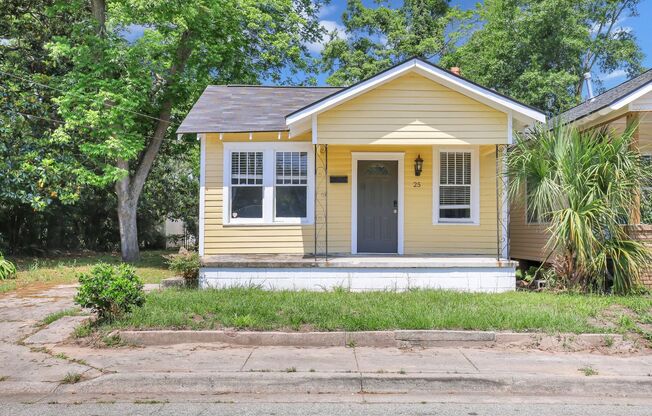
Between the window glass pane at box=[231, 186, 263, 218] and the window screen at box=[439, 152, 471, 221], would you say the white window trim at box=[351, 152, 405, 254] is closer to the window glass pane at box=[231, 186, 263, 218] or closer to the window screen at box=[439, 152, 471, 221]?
the window screen at box=[439, 152, 471, 221]

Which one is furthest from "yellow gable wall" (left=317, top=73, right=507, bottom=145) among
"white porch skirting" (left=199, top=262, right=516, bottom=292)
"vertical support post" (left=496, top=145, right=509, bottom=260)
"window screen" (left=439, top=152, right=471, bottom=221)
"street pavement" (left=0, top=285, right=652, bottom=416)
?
"street pavement" (left=0, top=285, right=652, bottom=416)

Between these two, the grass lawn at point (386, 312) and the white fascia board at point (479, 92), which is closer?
the grass lawn at point (386, 312)

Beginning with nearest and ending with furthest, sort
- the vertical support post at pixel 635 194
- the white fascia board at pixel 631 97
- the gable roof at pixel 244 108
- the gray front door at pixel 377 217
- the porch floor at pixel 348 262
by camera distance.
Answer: the white fascia board at pixel 631 97
the vertical support post at pixel 635 194
the porch floor at pixel 348 262
the gable roof at pixel 244 108
the gray front door at pixel 377 217

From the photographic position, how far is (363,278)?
982cm

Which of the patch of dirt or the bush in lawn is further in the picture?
the patch of dirt

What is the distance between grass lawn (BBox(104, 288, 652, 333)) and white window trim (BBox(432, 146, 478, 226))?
9.00 ft

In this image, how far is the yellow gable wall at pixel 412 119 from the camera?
1010 cm

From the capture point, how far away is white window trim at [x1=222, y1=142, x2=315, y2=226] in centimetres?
1117

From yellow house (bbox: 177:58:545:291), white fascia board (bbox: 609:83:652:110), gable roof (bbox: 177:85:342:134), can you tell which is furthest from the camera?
gable roof (bbox: 177:85:342:134)

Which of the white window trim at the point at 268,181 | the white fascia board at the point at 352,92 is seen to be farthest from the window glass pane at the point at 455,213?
the white fascia board at the point at 352,92

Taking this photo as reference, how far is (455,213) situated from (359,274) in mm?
3165

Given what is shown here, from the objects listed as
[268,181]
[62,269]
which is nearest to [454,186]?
[268,181]

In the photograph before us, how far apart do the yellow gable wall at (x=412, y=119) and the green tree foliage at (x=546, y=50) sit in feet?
46.0

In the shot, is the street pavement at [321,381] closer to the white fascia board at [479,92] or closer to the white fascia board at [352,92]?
the white fascia board at [352,92]
